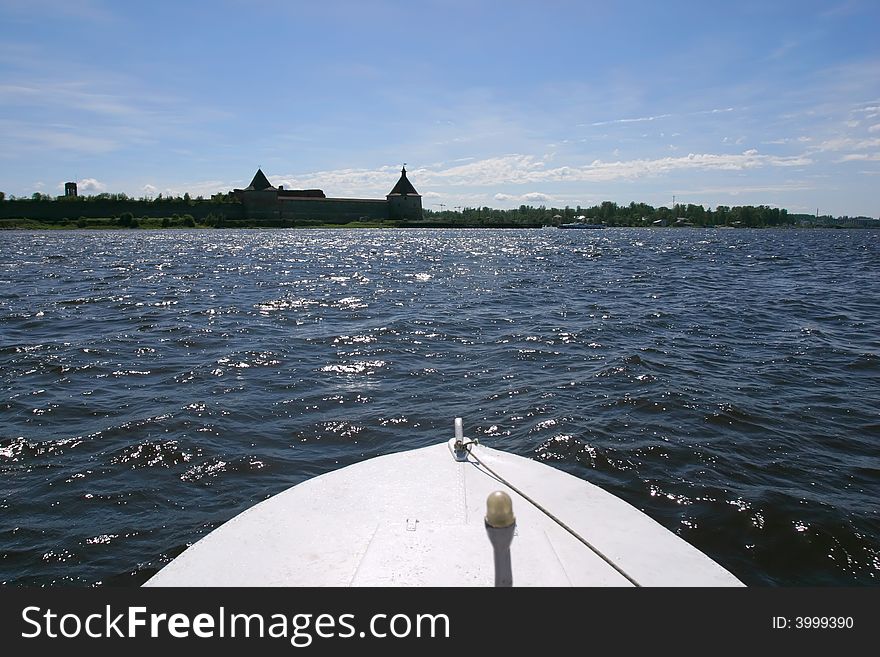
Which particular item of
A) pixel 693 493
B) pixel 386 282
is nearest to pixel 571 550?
pixel 693 493

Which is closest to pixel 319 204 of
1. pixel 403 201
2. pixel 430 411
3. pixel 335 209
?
pixel 335 209

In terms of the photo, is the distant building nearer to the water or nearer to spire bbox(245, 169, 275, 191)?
spire bbox(245, 169, 275, 191)

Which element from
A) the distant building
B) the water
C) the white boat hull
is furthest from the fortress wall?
the white boat hull

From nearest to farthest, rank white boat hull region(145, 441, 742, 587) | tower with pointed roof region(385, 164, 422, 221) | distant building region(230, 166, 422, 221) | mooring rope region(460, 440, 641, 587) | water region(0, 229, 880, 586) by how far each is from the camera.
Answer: white boat hull region(145, 441, 742, 587) → mooring rope region(460, 440, 641, 587) → water region(0, 229, 880, 586) → distant building region(230, 166, 422, 221) → tower with pointed roof region(385, 164, 422, 221)

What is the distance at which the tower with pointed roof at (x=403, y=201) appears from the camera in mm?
127125

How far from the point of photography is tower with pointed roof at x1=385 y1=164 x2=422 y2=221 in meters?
127

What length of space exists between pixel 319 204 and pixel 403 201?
733 inches

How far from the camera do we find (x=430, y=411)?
332 inches

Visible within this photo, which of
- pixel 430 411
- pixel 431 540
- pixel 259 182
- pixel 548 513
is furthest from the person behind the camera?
pixel 259 182

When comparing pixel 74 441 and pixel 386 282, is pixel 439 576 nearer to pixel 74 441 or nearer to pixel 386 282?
pixel 74 441

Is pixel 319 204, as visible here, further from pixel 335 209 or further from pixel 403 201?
pixel 403 201

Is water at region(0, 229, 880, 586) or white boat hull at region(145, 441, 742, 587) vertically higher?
white boat hull at region(145, 441, 742, 587)

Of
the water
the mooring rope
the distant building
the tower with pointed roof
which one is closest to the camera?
the mooring rope

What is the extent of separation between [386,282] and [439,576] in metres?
22.7
